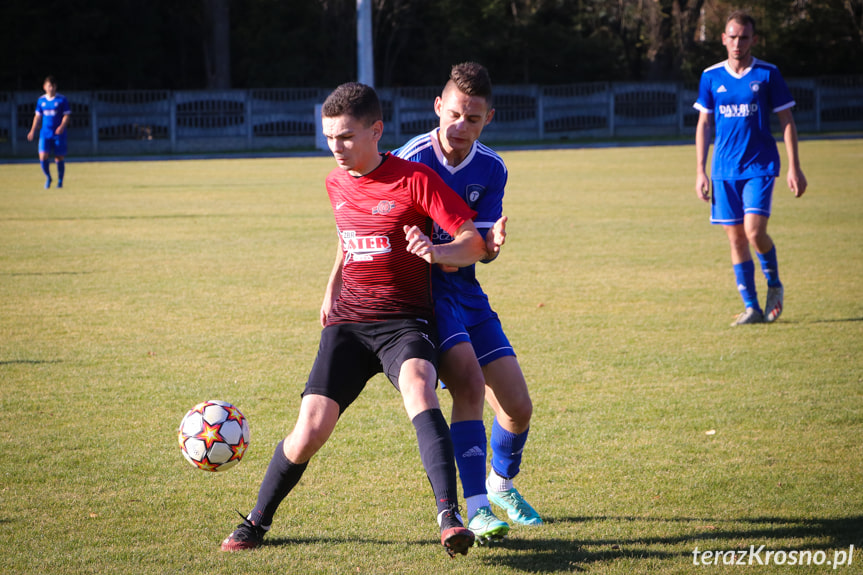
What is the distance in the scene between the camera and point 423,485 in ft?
14.7

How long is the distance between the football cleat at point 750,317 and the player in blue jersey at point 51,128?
17184 millimetres

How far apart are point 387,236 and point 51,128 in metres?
20.3

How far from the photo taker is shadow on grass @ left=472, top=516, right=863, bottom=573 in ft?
12.0

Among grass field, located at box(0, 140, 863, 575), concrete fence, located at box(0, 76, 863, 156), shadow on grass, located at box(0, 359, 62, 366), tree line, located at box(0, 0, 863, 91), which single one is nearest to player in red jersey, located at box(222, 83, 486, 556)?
grass field, located at box(0, 140, 863, 575)

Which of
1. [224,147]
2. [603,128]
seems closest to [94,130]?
[224,147]

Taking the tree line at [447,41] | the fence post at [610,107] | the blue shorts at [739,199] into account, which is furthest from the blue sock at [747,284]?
the tree line at [447,41]

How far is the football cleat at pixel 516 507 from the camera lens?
403cm

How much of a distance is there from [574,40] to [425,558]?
48496 mm

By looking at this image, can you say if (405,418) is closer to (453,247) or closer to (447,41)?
(453,247)

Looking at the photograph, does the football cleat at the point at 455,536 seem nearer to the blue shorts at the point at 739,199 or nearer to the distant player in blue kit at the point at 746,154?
the distant player in blue kit at the point at 746,154

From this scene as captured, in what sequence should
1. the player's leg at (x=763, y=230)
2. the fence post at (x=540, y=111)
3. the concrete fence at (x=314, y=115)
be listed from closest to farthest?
1. the player's leg at (x=763, y=230)
2. the concrete fence at (x=314, y=115)
3. the fence post at (x=540, y=111)

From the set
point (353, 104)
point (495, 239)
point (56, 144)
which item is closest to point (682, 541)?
point (495, 239)

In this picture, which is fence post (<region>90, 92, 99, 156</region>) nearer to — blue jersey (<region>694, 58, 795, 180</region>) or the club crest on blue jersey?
blue jersey (<region>694, 58, 795, 180</region>)

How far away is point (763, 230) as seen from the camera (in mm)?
8016
